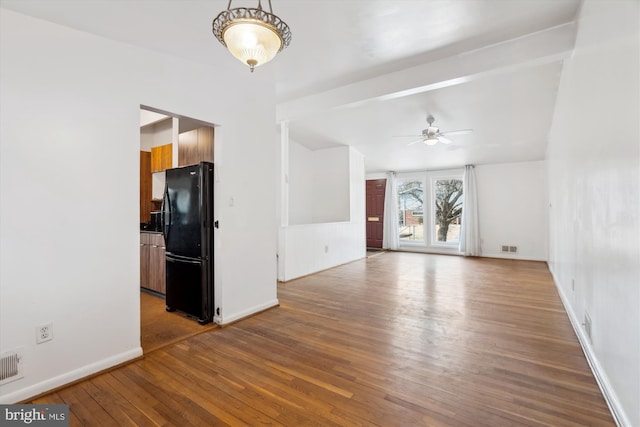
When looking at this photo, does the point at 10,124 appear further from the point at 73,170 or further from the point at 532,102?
the point at 532,102

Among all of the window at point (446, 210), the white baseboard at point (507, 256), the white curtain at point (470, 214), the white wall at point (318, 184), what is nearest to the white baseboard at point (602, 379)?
the white wall at point (318, 184)

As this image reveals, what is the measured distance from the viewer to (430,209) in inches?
326

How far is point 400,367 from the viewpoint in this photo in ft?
7.07

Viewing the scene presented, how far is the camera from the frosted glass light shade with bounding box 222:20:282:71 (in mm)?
1454

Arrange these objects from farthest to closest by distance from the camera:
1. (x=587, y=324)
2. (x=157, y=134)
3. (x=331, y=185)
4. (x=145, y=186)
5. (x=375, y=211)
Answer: (x=375, y=211) → (x=331, y=185) → (x=157, y=134) → (x=145, y=186) → (x=587, y=324)

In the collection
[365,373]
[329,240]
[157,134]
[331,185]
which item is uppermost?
[157,134]

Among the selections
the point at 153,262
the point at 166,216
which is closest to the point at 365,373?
the point at 166,216

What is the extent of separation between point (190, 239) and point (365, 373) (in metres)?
2.18

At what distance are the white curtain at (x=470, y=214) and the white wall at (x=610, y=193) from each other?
4.97 metres

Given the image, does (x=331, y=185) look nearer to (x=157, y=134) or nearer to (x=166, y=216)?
(x=157, y=134)

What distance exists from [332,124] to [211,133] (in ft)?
9.85

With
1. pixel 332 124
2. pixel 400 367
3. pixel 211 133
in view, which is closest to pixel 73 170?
pixel 211 133

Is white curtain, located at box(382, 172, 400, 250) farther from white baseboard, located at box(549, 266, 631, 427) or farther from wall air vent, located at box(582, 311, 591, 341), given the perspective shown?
wall air vent, located at box(582, 311, 591, 341)

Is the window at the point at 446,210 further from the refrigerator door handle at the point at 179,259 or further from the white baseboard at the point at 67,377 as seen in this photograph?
the white baseboard at the point at 67,377
